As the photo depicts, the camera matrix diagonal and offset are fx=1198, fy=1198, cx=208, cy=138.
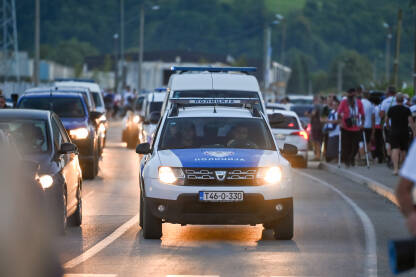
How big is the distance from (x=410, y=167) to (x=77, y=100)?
1903 cm

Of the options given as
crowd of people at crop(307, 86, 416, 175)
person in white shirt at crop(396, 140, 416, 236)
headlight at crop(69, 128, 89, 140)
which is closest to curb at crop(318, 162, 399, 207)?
crowd of people at crop(307, 86, 416, 175)

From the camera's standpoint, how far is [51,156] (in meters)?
13.6

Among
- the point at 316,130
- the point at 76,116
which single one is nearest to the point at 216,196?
the point at 76,116

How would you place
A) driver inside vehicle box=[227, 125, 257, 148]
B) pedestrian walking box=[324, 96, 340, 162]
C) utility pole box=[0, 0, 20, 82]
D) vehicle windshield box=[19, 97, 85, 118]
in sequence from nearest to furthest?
driver inside vehicle box=[227, 125, 257, 148] < vehicle windshield box=[19, 97, 85, 118] < pedestrian walking box=[324, 96, 340, 162] < utility pole box=[0, 0, 20, 82]

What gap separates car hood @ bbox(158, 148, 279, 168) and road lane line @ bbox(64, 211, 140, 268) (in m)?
1.06

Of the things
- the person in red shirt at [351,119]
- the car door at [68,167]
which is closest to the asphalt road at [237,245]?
the car door at [68,167]

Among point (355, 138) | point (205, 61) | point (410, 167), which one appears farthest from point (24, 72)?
point (410, 167)

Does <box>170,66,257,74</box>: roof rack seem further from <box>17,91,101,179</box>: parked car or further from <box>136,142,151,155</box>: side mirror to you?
<box>136,142,151,155</box>: side mirror

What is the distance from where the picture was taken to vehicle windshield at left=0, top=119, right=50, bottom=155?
45.9ft

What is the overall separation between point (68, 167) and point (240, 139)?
2.05 metres

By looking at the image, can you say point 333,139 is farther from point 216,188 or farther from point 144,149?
point 216,188

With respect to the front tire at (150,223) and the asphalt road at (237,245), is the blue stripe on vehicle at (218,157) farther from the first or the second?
the asphalt road at (237,245)

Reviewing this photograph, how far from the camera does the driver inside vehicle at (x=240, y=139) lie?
14.0 metres

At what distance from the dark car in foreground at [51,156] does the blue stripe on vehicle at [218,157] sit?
1.31 m
